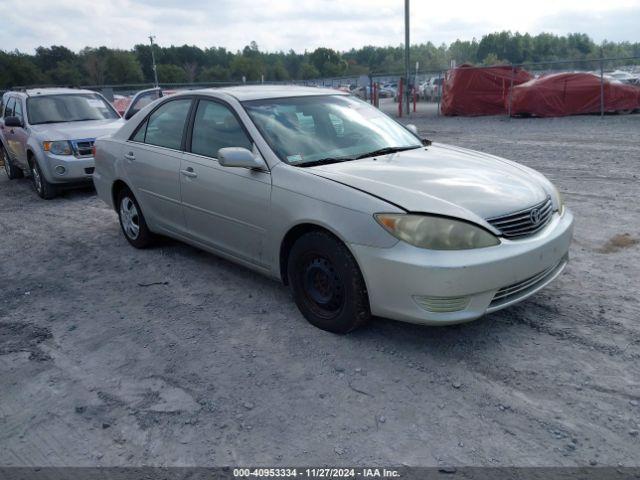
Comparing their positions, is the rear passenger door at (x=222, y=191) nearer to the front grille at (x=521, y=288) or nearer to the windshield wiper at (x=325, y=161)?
the windshield wiper at (x=325, y=161)

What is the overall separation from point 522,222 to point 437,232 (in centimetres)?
65

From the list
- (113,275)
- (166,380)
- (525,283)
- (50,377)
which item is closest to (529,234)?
(525,283)

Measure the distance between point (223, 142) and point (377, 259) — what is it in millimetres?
1885

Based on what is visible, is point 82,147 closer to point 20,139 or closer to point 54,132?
point 54,132

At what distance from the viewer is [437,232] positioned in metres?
3.30

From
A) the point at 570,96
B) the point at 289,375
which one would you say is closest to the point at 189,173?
the point at 289,375

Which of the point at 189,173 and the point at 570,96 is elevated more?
the point at 570,96

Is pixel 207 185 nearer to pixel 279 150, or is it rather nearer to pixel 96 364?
pixel 279 150

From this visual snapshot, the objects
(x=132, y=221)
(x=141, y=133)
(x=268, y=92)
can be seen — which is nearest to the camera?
(x=268, y=92)

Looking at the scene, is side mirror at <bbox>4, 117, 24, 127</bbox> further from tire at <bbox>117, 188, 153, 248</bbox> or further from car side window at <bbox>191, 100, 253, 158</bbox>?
car side window at <bbox>191, 100, 253, 158</bbox>

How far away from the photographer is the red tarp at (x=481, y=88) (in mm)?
22031

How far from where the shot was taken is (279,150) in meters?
4.18

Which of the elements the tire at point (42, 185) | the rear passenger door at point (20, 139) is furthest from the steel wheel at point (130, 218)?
the rear passenger door at point (20, 139)

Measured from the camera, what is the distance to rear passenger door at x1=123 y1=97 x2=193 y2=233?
5.06 m
